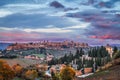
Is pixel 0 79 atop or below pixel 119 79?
below

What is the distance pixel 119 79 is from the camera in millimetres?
59969

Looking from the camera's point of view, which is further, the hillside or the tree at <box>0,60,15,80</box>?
the tree at <box>0,60,15,80</box>

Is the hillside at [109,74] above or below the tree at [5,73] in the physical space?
above

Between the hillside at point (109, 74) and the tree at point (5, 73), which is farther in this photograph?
the tree at point (5, 73)

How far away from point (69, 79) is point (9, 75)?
3120cm

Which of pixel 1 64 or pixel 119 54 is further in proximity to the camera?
pixel 1 64

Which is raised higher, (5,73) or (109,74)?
(109,74)

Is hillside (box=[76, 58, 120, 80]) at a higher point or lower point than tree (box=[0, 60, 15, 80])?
higher

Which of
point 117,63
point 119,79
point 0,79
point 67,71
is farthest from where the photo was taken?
point 67,71

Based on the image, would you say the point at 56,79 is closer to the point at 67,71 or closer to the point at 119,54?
the point at 67,71

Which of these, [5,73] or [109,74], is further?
[5,73]

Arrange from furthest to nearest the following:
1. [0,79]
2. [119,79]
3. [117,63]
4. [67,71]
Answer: [67,71], [0,79], [117,63], [119,79]

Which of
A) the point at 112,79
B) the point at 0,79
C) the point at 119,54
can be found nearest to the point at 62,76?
the point at 0,79

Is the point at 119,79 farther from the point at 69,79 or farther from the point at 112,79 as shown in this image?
the point at 69,79
